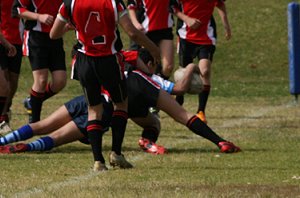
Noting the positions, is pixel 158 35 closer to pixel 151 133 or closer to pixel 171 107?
pixel 151 133

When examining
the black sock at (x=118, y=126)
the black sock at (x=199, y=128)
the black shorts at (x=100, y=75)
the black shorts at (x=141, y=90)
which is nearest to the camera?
the black shorts at (x=100, y=75)

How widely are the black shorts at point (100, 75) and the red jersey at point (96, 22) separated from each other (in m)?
0.06

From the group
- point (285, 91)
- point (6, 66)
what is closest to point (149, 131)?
point (6, 66)

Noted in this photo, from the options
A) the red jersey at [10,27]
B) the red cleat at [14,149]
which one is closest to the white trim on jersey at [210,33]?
the red jersey at [10,27]

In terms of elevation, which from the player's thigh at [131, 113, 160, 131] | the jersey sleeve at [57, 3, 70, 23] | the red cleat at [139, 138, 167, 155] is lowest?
the red cleat at [139, 138, 167, 155]

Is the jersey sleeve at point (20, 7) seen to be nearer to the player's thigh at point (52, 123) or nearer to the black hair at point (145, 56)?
the player's thigh at point (52, 123)

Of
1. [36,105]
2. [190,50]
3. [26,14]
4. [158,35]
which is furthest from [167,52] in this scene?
[26,14]

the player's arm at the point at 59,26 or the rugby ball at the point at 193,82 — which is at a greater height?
the player's arm at the point at 59,26

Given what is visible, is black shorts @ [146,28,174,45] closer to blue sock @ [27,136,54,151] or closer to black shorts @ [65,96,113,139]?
black shorts @ [65,96,113,139]

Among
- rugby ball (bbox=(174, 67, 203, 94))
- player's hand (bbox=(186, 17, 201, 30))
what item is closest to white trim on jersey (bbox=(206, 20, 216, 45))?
player's hand (bbox=(186, 17, 201, 30))

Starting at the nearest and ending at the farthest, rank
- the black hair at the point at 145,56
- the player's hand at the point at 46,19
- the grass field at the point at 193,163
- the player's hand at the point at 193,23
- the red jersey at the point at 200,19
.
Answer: the grass field at the point at 193,163
the black hair at the point at 145,56
the player's hand at the point at 46,19
the player's hand at the point at 193,23
the red jersey at the point at 200,19

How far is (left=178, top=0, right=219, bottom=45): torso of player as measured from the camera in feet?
48.0

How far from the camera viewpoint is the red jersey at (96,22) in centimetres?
905

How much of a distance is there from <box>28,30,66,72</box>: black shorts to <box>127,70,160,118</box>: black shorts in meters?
2.13
